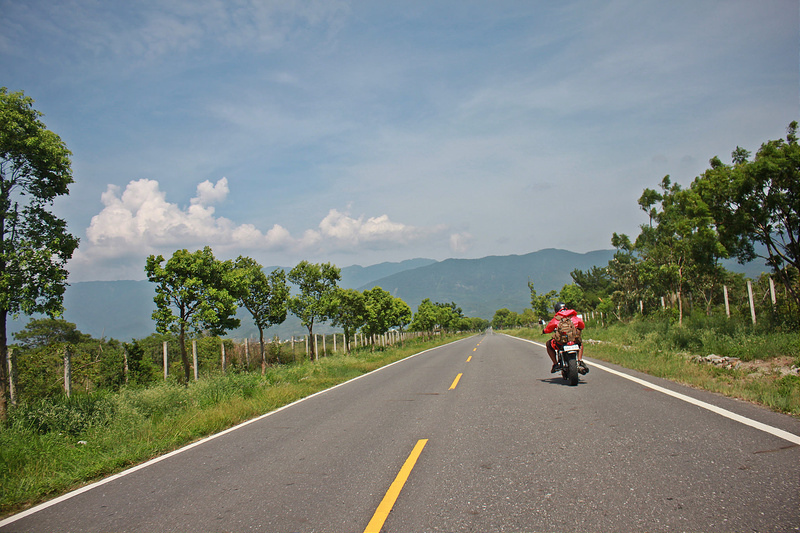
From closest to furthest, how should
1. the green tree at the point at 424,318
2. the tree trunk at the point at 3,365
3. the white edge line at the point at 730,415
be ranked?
the white edge line at the point at 730,415 < the tree trunk at the point at 3,365 < the green tree at the point at 424,318

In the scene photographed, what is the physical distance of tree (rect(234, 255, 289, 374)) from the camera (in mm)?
22016

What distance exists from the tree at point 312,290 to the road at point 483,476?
1819 centimetres

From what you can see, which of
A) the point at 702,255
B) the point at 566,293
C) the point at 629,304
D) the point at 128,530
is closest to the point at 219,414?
the point at 128,530

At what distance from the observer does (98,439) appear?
716 centimetres

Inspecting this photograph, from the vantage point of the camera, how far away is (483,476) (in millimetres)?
4332

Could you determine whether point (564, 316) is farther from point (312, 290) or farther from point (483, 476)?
point (312, 290)

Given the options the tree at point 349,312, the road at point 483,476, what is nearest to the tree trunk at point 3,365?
the road at point 483,476

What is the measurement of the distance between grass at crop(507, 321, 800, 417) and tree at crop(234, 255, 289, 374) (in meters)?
15.0

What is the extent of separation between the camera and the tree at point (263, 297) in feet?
72.2

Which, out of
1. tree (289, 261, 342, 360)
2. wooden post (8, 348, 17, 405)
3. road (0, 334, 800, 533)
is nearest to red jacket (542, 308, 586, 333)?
road (0, 334, 800, 533)

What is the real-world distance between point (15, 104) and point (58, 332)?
45630 mm

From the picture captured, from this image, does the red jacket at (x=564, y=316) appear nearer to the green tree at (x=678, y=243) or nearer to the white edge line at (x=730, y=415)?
the white edge line at (x=730, y=415)

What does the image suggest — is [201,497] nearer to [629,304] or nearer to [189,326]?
[189,326]

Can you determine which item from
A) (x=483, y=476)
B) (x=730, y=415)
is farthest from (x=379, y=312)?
(x=483, y=476)
